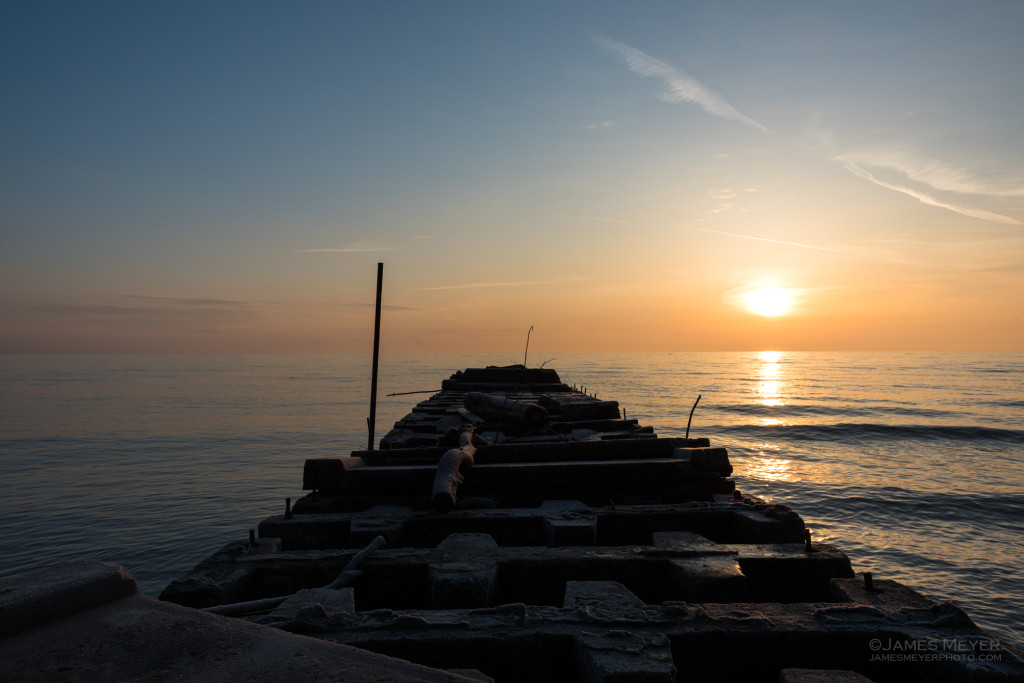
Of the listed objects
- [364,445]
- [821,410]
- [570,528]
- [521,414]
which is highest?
[521,414]

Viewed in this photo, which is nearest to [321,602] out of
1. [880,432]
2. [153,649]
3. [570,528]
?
[153,649]

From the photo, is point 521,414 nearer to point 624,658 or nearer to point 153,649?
point 624,658

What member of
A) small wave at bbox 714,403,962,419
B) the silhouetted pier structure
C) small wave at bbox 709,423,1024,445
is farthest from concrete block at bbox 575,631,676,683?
small wave at bbox 714,403,962,419

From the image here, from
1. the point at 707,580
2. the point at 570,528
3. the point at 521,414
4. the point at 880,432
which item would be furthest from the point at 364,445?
the point at 880,432

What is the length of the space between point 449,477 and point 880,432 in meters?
32.8

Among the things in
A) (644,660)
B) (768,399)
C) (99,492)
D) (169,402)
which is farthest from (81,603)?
(768,399)

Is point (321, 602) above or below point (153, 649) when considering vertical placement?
below

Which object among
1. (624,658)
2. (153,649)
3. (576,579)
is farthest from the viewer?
(576,579)

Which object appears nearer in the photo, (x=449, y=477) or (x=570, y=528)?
(x=570, y=528)

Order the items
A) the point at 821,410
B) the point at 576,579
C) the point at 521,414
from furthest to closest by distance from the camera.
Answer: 1. the point at 821,410
2. the point at 521,414
3. the point at 576,579

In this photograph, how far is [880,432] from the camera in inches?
1194

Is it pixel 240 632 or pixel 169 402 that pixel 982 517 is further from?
pixel 169 402

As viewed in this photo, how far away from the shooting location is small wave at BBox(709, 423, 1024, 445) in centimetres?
2844

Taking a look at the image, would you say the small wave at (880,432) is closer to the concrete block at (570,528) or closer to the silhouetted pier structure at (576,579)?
the silhouetted pier structure at (576,579)
